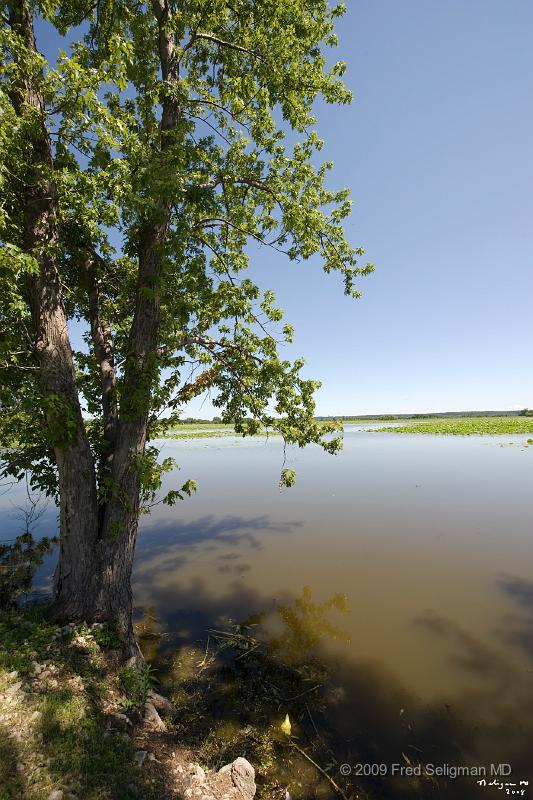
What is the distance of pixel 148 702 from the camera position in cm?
573

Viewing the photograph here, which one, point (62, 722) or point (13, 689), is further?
point (13, 689)

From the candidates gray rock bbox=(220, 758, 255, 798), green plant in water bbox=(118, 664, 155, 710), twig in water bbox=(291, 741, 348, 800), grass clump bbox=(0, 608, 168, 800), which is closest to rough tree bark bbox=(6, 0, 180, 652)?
green plant in water bbox=(118, 664, 155, 710)

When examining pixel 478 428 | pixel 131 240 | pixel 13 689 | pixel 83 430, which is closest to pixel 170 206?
pixel 131 240

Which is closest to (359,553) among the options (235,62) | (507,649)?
(507,649)

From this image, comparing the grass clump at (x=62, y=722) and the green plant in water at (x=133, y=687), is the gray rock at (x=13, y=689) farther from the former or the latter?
the green plant in water at (x=133, y=687)

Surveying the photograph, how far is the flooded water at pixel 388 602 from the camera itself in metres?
5.53

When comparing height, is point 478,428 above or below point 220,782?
above

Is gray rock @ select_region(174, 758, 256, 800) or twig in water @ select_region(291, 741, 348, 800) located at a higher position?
gray rock @ select_region(174, 758, 256, 800)

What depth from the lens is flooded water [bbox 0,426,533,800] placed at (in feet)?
18.1

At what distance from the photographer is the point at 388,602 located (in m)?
9.56

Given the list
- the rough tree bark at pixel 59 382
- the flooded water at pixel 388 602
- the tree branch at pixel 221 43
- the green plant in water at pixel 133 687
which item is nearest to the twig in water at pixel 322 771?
the flooded water at pixel 388 602

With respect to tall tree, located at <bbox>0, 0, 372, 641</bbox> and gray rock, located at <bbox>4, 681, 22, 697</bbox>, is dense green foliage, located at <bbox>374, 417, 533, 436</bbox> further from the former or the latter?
gray rock, located at <bbox>4, 681, 22, 697</bbox>

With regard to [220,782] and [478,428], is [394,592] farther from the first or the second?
[478,428]

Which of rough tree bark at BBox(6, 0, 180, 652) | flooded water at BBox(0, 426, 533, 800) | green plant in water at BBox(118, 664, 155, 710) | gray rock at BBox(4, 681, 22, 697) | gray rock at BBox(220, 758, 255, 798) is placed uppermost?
rough tree bark at BBox(6, 0, 180, 652)
